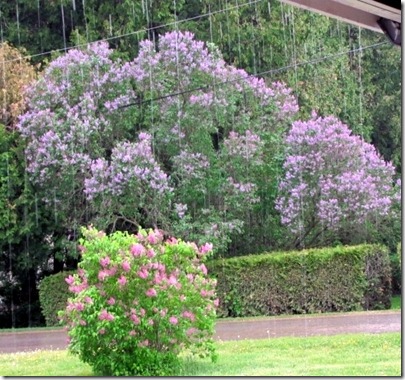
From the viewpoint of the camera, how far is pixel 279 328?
19.1ft

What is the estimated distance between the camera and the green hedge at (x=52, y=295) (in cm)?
653

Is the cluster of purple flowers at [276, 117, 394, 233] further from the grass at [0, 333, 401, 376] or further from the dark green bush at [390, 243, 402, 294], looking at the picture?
the grass at [0, 333, 401, 376]

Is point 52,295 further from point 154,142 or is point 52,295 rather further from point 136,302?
point 136,302

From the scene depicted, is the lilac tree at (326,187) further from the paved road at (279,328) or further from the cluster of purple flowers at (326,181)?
the paved road at (279,328)

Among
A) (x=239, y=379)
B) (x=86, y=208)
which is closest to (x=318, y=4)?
(x=239, y=379)

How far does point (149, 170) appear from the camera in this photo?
6.38 metres

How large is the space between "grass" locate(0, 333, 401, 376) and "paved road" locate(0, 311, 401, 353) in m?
Result: 0.24

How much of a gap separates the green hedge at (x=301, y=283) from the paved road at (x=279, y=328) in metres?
0.14

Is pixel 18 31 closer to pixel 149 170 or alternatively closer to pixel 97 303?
pixel 149 170

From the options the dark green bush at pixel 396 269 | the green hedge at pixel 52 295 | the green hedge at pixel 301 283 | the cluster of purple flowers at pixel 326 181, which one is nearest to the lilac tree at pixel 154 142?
the cluster of purple flowers at pixel 326 181

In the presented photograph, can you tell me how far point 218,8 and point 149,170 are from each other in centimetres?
183

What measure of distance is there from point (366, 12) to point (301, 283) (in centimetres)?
467

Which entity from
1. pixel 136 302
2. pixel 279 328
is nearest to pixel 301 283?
pixel 279 328

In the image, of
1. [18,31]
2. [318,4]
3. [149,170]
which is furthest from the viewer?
[18,31]
